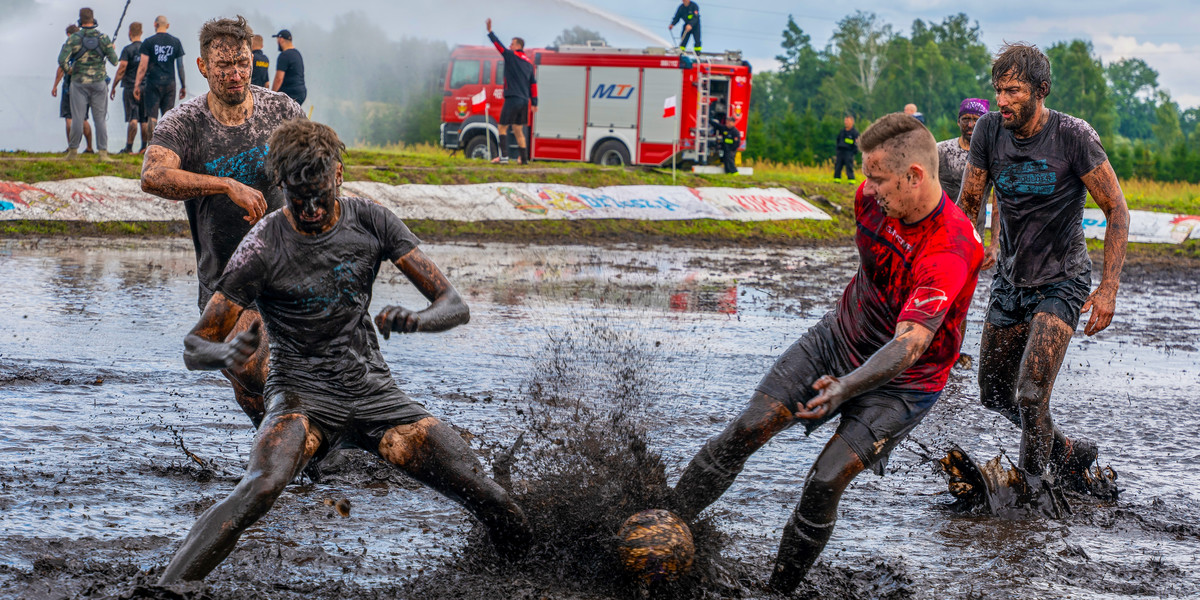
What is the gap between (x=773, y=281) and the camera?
14.0 m

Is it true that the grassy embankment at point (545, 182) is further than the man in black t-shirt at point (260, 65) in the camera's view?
No

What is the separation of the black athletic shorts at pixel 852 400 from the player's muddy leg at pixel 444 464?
119cm

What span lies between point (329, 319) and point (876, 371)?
6.61 ft

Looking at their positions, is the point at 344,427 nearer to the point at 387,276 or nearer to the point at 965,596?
the point at 965,596

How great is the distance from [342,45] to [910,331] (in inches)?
2965


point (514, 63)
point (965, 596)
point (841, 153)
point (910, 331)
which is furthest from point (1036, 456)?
point (841, 153)

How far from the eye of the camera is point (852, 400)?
434cm

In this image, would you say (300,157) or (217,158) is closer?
(300,157)

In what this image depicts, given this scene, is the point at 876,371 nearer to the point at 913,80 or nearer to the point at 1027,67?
the point at 1027,67

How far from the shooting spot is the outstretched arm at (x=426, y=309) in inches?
142

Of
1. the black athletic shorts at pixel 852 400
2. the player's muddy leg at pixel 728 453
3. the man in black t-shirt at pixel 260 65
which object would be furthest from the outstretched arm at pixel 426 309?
the man in black t-shirt at pixel 260 65

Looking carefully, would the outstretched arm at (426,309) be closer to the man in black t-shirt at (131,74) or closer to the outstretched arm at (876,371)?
the outstretched arm at (876,371)

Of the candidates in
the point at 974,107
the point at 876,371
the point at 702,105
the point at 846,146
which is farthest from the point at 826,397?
the point at 846,146

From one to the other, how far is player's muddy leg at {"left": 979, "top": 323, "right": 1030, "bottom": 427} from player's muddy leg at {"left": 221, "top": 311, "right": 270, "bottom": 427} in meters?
3.65
